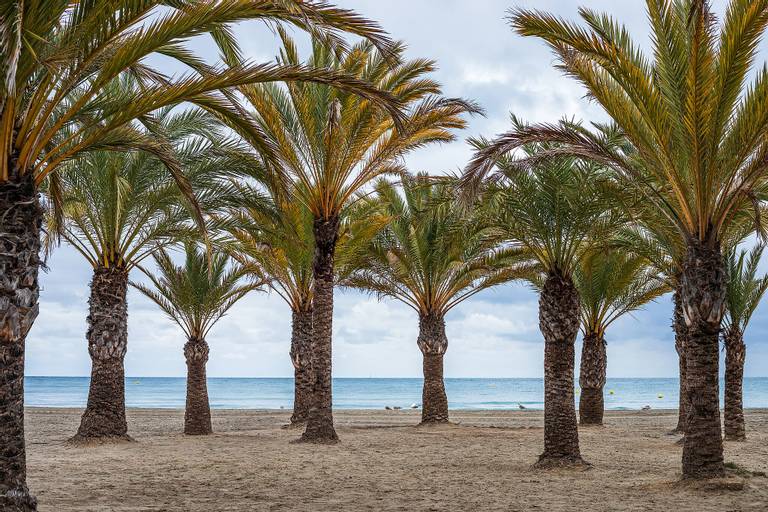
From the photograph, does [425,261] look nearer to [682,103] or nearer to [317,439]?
[317,439]

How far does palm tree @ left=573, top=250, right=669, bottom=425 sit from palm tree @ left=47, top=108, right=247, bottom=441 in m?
11.3

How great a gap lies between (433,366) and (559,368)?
9.89 m

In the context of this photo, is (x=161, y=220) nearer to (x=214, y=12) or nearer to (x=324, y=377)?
(x=324, y=377)

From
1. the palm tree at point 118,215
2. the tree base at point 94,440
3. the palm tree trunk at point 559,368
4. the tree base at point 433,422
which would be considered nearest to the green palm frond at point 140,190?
the palm tree at point 118,215

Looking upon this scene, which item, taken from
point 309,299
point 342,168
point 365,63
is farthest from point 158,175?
point 309,299

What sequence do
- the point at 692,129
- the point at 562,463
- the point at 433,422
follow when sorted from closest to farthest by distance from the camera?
the point at 692,129 → the point at 562,463 → the point at 433,422

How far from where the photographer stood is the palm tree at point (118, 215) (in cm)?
Answer: 1580

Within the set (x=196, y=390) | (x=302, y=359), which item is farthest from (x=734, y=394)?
(x=196, y=390)

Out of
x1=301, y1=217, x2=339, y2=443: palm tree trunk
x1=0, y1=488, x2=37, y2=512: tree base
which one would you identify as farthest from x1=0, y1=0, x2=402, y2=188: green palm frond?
x1=301, y1=217, x2=339, y2=443: palm tree trunk

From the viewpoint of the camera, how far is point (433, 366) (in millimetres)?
23453

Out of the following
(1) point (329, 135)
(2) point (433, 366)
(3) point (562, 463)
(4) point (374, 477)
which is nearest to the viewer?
(4) point (374, 477)

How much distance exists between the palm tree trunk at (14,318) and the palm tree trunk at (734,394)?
1566 cm

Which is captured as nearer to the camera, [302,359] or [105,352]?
[105,352]

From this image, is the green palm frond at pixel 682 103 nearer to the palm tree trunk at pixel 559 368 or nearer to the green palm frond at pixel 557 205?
the green palm frond at pixel 557 205
